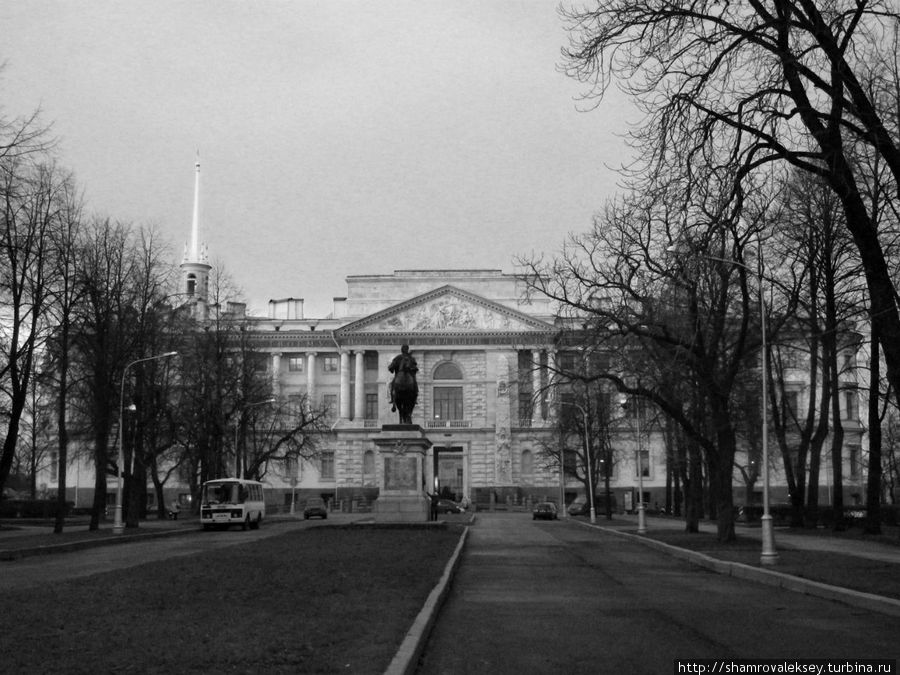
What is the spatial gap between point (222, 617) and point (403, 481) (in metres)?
34.3

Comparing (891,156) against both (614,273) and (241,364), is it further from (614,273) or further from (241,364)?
(241,364)

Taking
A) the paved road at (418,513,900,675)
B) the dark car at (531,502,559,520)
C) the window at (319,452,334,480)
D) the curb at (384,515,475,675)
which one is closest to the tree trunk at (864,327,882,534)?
the paved road at (418,513,900,675)

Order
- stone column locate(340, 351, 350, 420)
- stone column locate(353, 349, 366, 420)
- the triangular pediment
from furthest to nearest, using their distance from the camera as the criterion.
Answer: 1. stone column locate(340, 351, 350, 420)
2. stone column locate(353, 349, 366, 420)
3. the triangular pediment

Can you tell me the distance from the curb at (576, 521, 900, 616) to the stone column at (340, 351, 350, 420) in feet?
269

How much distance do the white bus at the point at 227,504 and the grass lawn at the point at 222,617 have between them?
30.6 meters

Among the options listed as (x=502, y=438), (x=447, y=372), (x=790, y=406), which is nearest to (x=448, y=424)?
(x=502, y=438)

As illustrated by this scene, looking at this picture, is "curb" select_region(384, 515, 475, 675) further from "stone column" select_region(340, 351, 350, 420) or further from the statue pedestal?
"stone column" select_region(340, 351, 350, 420)

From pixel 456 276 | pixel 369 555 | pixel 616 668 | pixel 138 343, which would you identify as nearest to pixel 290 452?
pixel 138 343

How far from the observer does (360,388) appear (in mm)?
111750

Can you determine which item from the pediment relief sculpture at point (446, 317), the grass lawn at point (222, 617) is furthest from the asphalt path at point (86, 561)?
the pediment relief sculpture at point (446, 317)

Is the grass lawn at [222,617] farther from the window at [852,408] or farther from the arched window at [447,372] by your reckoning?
the window at [852,408]

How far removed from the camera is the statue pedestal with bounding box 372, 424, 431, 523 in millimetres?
Result: 46750

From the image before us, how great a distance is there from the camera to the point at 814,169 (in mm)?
18141

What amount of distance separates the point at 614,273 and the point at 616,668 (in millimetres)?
25242
